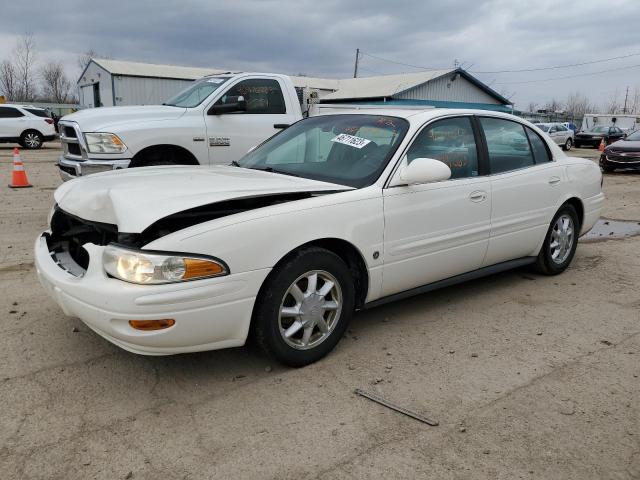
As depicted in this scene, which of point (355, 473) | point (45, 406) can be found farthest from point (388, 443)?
point (45, 406)

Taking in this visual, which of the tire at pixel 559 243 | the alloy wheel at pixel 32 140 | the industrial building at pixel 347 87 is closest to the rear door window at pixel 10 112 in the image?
the alloy wheel at pixel 32 140

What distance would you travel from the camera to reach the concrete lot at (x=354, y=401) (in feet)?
8.08

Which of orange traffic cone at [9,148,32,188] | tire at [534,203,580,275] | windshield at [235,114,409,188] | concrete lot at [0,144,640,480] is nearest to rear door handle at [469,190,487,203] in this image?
windshield at [235,114,409,188]

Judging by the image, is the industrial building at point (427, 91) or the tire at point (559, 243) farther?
the industrial building at point (427, 91)

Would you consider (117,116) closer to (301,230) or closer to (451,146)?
(451,146)

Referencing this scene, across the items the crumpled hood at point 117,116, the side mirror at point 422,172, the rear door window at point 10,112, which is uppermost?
the rear door window at point 10,112

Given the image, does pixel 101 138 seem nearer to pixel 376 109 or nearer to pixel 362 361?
pixel 376 109

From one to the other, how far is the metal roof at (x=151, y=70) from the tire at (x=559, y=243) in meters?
32.3

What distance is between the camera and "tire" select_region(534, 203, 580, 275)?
5.11 metres

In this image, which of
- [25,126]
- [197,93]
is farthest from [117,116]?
[25,126]

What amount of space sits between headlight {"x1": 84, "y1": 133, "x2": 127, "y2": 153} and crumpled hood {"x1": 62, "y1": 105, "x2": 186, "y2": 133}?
76 millimetres

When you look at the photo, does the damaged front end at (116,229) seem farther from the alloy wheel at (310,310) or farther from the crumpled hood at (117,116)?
the crumpled hood at (117,116)

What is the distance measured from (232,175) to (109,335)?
1441mm

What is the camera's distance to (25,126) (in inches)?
862
